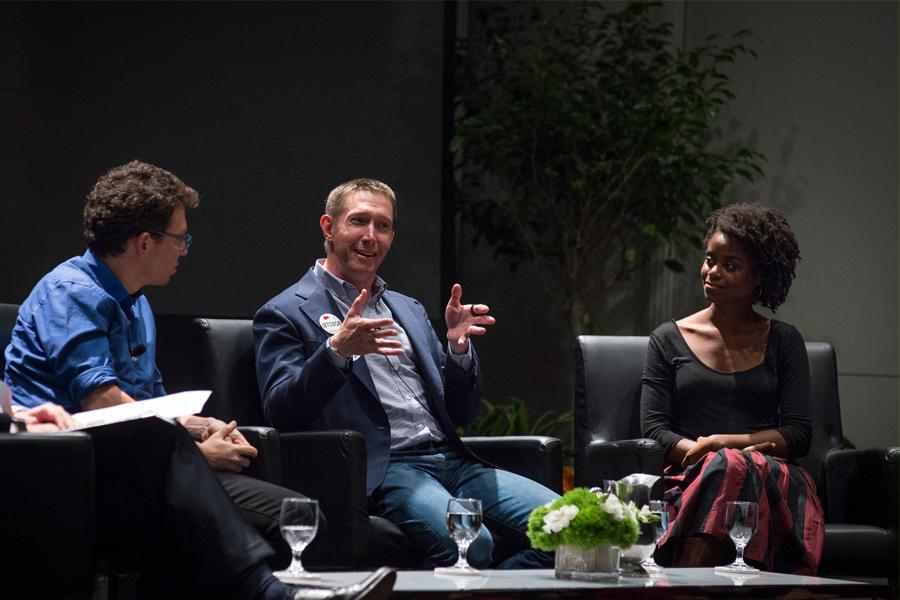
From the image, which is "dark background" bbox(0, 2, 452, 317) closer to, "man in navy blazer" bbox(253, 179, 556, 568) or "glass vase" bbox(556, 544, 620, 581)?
"man in navy blazer" bbox(253, 179, 556, 568)

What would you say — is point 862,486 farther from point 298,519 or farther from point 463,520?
point 298,519

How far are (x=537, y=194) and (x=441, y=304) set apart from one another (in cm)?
76

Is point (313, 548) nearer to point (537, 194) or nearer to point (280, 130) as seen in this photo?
point (280, 130)

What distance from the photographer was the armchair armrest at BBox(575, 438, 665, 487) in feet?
10.4

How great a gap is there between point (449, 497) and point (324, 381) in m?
0.45

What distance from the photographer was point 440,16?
5438mm

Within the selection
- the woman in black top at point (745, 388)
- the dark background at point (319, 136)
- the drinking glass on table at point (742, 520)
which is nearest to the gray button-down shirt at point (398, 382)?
the woman in black top at point (745, 388)

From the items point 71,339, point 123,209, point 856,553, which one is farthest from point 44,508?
point 856,553

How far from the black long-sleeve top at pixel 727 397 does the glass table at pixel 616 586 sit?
3.10 ft

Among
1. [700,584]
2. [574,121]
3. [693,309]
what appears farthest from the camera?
[693,309]

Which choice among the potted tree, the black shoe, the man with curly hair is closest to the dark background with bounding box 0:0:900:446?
the potted tree

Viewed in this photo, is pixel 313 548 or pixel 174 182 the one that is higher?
pixel 174 182

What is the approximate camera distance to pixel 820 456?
142 inches

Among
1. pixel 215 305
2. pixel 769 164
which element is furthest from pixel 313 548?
pixel 769 164
